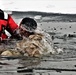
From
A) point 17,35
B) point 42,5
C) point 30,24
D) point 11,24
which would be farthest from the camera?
point 42,5

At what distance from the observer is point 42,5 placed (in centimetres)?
1311

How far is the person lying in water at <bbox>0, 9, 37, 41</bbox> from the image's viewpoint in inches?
331

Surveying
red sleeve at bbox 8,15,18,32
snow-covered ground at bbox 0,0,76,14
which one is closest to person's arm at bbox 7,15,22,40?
red sleeve at bbox 8,15,18,32

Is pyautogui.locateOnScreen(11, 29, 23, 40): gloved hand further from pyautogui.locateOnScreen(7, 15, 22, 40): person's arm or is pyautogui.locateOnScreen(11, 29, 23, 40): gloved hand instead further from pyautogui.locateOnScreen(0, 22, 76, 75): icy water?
pyautogui.locateOnScreen(0, 22, 76, 75): icy water

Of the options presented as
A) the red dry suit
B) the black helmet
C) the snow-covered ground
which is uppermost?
the black helmet

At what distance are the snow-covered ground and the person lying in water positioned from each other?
380 cm

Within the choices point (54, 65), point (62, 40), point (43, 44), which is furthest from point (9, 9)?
point (54, 65)

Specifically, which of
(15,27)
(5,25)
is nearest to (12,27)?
(15,27)

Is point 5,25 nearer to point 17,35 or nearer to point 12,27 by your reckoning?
point 12,27

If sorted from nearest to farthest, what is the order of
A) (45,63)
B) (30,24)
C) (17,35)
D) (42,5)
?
(45,63)
(30,24)
(17,35)
(42,5)

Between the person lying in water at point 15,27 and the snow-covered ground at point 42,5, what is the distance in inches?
150

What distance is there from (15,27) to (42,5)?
13.4ft

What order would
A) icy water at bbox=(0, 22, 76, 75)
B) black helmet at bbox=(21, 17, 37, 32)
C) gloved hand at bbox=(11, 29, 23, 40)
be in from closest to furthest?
icy water at bbox=(0, 22, 76, 75) → black helmet at bbox=(21, 17, 37, 32) → gloved hand at bbox=(11, 29, 23, 40)

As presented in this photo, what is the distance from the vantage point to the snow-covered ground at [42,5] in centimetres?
1299
